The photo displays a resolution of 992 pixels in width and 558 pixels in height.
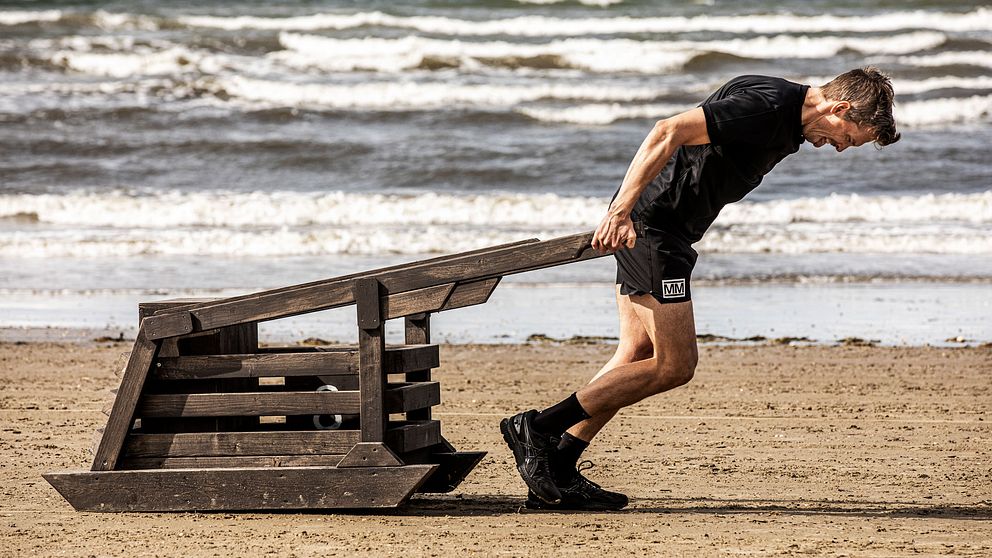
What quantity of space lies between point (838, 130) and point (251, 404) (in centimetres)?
247

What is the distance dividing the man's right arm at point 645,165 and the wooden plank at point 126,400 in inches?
72.2

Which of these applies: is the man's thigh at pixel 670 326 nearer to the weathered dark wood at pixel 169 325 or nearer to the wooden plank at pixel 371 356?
A: the wooden plank at pixel 371 356

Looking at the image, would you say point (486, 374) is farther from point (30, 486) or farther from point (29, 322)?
point (29, 322)

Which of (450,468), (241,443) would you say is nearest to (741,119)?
(450,468)

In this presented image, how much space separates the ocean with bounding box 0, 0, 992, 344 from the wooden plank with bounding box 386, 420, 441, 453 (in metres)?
4.12

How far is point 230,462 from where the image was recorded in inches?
187

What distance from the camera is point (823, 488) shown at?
5270 mm

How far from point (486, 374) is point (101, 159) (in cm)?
1417

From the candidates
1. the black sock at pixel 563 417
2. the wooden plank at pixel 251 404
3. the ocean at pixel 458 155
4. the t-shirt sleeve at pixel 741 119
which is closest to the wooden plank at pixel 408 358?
the wooden plank at pixel 251 404

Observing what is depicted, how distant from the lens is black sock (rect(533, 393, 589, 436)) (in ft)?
15.9

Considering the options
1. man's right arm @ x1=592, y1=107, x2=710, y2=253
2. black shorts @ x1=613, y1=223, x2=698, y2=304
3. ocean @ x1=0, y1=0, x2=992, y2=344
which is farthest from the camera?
ocean @ x1=0, y1=0, x2=992, y2=344

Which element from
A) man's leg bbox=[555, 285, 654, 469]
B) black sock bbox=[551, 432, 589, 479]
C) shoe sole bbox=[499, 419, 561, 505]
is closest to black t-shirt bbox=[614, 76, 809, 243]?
man's leg bbox=[555, 285, 654, 469]

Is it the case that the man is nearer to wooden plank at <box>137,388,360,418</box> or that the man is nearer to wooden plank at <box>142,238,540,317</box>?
wooden plank at <box>142,238,540,317</box>

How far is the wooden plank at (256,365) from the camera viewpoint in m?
4.76
